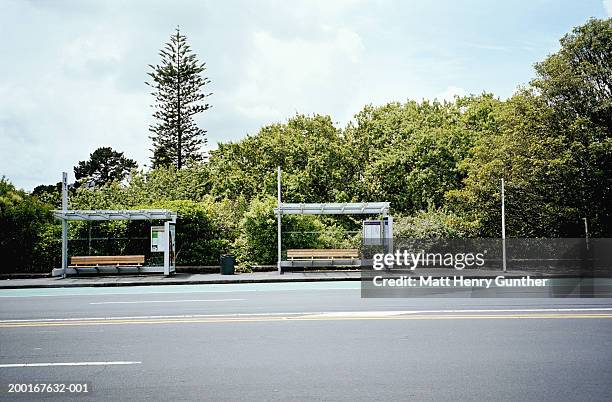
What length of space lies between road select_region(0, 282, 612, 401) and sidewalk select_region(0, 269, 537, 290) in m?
7.37

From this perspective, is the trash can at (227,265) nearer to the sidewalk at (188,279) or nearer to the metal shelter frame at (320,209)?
the sidewalk at (188,279)

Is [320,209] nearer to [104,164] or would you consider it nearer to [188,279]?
[188,279]

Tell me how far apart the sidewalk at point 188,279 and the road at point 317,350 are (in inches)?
290

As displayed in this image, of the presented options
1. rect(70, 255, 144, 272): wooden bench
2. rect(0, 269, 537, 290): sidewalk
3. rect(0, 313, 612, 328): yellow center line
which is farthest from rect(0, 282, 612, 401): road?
rect(70, 255, 144, 272): wooden bench

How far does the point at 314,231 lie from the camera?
27875mm

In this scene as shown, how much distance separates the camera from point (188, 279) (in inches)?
893

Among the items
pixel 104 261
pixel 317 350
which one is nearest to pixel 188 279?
pixel 104 261

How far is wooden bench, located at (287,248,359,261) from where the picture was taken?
2602cm

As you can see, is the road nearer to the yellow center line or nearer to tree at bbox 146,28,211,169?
the yellow center line

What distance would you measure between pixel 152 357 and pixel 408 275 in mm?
16055

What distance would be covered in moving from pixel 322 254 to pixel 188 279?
20.4 ft

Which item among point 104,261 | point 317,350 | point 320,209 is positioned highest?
point 320,209

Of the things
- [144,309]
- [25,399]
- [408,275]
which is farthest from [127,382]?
[408,275]

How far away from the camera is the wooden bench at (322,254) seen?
26016mm
